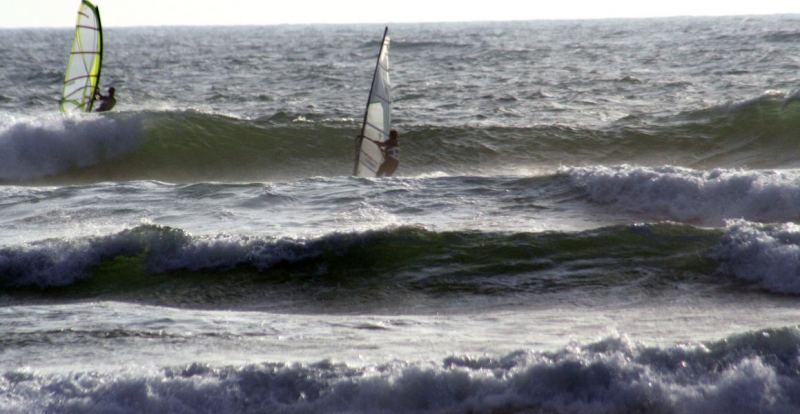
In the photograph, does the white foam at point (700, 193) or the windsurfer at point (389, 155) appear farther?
the windsurfer at point (389, 155)

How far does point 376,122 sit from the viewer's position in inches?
554

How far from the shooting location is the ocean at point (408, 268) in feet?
20.3

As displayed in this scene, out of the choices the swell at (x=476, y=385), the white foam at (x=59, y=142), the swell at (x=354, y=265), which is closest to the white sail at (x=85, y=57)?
the white foam at (x=59, y=142)

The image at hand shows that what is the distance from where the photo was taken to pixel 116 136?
20.6 metres

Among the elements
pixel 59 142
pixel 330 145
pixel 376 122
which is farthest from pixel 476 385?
pixel 59 142

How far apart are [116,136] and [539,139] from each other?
342 inches

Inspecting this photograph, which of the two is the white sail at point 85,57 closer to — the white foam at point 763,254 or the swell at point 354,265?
the swell at point 354,265

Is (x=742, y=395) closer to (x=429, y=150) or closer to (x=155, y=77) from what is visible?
(x=429, y=150)

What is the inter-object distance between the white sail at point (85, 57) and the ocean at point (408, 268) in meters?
0.65

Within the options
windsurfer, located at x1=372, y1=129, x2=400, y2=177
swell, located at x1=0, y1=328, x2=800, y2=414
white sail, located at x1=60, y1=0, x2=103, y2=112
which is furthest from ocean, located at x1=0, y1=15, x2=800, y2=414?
white sail, located at x1=60, y1=0, x2=103, y2=112

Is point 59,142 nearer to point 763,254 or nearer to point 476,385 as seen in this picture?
point 763,254

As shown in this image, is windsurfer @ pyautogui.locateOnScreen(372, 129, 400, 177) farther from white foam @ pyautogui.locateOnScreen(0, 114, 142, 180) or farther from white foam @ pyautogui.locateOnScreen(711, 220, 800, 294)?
white foam @ pyautogui.locateOnScreen(0, 114, 142, 180)

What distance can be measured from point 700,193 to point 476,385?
21.3 feet

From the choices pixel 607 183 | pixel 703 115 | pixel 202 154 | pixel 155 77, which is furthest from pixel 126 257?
pixel 155 77
